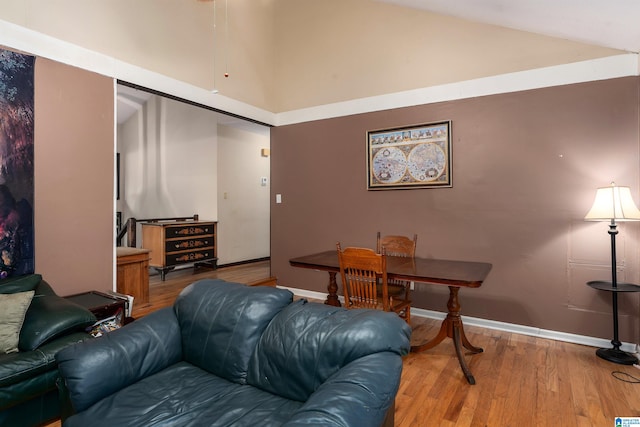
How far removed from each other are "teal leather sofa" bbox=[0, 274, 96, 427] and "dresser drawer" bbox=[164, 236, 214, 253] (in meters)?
2.70

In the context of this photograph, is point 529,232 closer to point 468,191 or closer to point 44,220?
point 468,191

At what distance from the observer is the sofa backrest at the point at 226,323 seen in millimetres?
1619

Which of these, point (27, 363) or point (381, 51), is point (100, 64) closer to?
point (27, 363)

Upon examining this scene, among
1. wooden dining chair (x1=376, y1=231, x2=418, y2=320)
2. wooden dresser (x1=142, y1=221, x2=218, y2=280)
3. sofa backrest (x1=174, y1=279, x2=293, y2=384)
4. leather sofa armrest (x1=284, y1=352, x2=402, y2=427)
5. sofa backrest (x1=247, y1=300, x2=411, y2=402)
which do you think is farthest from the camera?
wooden dresser (x1=142, y1=221, x2=218, y2=280)

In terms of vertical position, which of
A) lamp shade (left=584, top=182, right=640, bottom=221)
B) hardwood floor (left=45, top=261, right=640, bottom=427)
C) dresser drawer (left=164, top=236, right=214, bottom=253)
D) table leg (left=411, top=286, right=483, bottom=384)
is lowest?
hardwood floor (left=45, top=261, right=640, bottom=427)

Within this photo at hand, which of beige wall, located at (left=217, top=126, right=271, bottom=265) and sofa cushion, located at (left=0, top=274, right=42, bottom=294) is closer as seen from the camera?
sofa cushion, located at (left=0, top=274, right=42, bottom=294)

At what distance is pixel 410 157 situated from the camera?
3652 millimetres

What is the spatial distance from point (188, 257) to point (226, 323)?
3.71 m

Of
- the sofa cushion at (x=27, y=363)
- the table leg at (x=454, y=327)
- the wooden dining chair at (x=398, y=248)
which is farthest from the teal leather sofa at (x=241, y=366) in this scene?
the wooden dining chair at (x=398, y=248)

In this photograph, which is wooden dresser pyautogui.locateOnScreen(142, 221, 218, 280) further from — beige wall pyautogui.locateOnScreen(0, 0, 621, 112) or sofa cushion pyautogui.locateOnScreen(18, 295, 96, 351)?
sofa cushion pyautogui.locateOnScreen(18, 295, 96, 351)

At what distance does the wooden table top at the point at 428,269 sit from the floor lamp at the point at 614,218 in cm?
89

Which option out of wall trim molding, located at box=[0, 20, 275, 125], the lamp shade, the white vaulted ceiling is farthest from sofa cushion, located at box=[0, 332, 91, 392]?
the lamp shade

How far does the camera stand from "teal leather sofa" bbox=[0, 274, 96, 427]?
5.52ft

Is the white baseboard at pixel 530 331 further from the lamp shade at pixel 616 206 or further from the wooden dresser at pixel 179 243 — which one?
the wooden dresser at pixel 179 243
